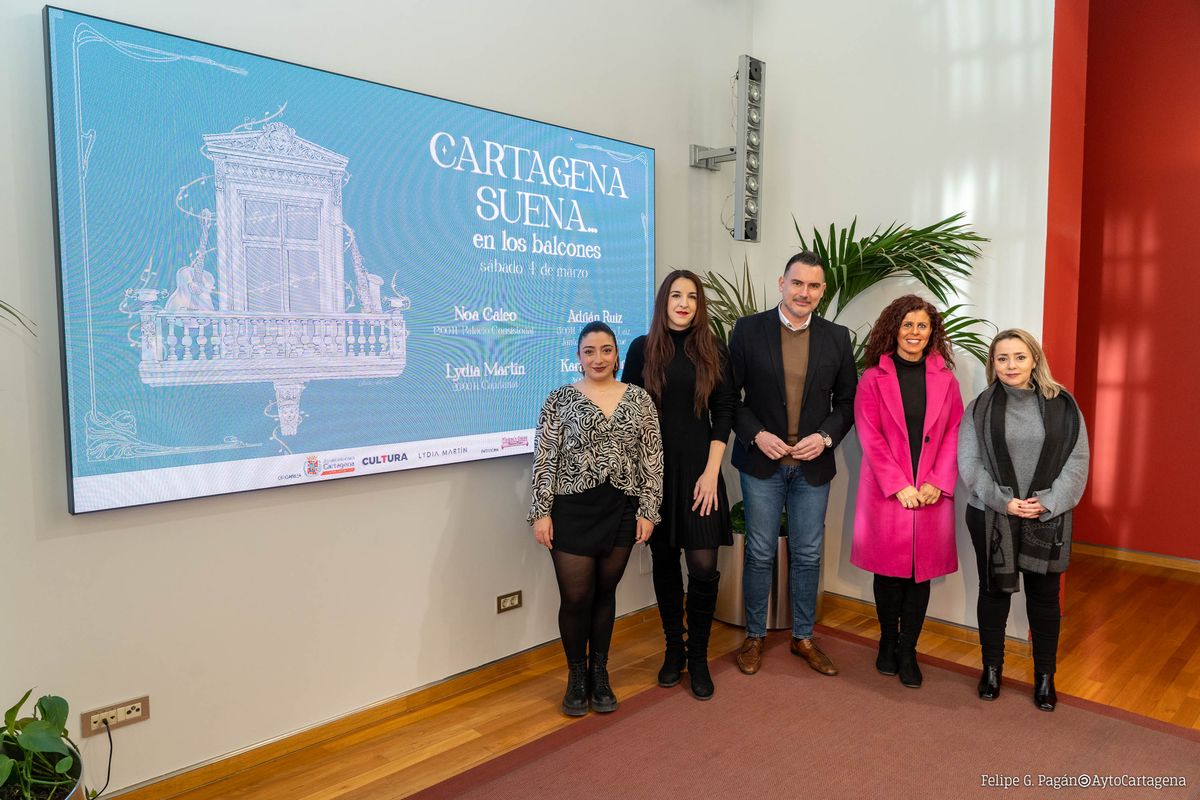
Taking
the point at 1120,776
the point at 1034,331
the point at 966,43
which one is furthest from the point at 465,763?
the point at 966,43

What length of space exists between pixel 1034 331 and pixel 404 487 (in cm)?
266

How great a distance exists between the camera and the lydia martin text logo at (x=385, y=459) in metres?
2.65

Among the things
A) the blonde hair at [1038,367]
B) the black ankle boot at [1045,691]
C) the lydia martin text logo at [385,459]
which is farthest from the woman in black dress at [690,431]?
the black ankle boot at [1045,691]

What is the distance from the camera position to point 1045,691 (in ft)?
9.11

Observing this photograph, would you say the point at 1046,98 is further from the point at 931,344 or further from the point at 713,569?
the point at 713,569

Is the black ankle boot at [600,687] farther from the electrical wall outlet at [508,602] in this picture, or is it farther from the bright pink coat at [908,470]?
the bright pink coat at [908,470]

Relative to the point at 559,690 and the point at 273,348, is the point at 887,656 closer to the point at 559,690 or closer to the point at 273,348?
the point at 559,690

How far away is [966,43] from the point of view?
346 cm

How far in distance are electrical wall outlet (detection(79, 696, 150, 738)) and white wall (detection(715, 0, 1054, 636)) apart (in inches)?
119

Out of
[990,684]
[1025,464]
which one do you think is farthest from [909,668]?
[1025,464]

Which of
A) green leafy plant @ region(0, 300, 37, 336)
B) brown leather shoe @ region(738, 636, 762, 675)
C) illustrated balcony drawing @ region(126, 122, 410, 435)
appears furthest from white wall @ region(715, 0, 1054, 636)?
green leafy plant @ region(0, 300, 37, 336)

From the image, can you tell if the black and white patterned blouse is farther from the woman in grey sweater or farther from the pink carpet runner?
the woman in grey sweater

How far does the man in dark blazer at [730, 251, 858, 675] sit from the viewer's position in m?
2.98

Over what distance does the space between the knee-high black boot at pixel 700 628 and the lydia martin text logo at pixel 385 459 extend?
3.73 feet
